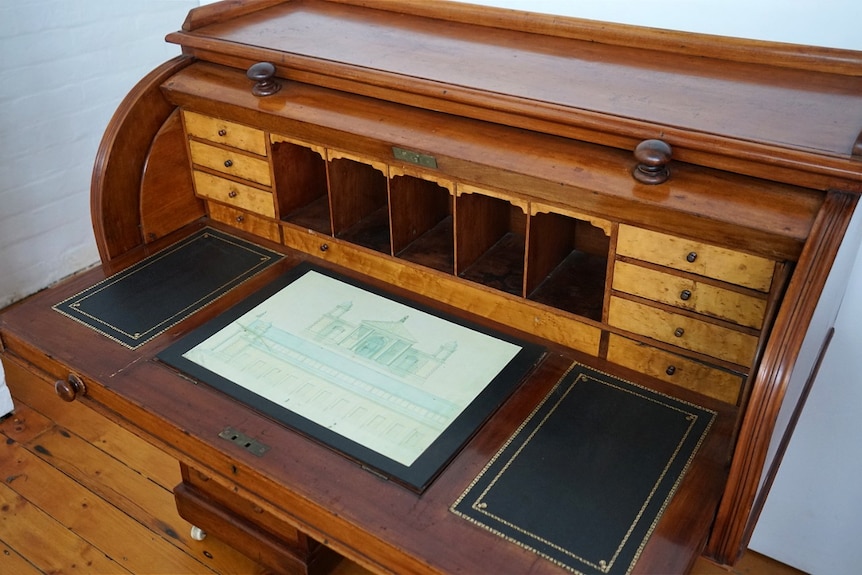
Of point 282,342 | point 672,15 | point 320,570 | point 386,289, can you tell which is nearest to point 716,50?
point 672,15

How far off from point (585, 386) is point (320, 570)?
0.92 meters

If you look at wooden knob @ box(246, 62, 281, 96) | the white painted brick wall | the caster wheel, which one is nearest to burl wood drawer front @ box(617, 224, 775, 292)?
wooden knob @ box(246, 62, 281, 96)

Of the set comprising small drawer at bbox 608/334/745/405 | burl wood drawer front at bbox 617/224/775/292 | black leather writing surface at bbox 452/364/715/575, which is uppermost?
burl wood drawer front at bbox 617/224/775/292

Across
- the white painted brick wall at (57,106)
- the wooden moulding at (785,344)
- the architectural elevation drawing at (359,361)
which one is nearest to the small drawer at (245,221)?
the architectural elevation drawing at (359,361)

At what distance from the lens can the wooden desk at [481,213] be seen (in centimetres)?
127

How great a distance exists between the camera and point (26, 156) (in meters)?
3.08

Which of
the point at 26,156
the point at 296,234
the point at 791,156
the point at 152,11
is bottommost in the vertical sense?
the point at 26,156

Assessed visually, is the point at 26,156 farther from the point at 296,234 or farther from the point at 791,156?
the point at 791,156

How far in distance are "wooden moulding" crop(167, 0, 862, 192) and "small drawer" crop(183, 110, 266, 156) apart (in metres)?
0.14

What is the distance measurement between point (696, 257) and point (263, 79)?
998 mm

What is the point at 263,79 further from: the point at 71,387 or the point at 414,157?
the point at 71,387

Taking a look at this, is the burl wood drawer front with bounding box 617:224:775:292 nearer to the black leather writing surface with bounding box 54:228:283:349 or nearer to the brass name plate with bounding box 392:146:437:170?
the brass name plate with bounding box 392:146:437:170

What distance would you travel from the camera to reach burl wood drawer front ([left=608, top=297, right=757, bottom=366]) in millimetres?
1415

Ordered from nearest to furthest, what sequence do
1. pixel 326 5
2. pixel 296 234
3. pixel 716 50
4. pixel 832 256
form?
pixel 832 256 → pixel 716 50 → pixel 296 234 → pixel 326 5
